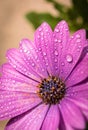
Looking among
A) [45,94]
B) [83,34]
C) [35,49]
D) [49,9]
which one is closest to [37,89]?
[45,94]

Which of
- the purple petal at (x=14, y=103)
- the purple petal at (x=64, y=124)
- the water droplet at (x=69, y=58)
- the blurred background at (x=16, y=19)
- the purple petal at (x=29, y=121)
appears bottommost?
the purple petal at (x=64, y=124)

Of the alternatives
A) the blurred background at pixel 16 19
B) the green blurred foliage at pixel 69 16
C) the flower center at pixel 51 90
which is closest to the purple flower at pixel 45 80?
the flower center at pixel 51 90

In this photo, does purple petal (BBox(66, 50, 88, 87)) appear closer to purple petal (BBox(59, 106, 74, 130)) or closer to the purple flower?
the purple flower

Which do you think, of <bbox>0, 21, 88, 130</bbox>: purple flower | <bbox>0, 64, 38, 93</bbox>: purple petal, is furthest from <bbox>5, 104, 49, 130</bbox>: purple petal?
<bbox>0, 64, 38, 93</bbox>: purple petal

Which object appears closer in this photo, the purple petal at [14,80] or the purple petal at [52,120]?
the purple petal at [52,120]

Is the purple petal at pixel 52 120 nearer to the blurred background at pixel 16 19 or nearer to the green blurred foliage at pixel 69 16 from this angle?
the green blurred foliage at pixel 69 16

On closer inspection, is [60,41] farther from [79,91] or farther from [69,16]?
[69,16]
